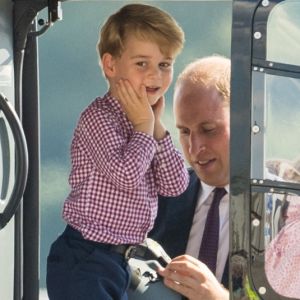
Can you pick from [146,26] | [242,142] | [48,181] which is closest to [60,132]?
[48,181]

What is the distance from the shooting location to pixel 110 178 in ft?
13.3

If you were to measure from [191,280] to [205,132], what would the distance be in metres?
0.78

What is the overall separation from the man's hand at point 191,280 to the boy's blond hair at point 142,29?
28.7 inches

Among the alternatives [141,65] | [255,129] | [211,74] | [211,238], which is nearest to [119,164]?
[141,65]

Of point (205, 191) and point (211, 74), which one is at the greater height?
point (211, 74)

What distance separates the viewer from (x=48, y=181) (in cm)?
456

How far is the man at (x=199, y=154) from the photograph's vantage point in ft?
16.1

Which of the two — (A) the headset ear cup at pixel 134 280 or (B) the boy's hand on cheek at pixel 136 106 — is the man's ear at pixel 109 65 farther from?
(A) the headset ear cup at pixel 134 280

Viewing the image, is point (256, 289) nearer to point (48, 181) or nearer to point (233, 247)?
point (233, 247)

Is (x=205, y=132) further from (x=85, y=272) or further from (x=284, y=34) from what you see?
(x=284, y=34)

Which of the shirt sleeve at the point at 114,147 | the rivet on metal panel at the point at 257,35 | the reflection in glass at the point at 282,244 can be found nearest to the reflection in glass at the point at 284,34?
the rivet on metal panel at the point at 257,35

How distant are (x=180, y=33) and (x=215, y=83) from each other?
2.61 feet

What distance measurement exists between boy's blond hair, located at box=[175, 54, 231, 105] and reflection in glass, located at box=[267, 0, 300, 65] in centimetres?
129

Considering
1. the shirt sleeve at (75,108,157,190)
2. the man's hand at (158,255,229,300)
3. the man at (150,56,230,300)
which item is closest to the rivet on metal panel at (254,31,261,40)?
the shirt sleeve at (75,108,157,190)
